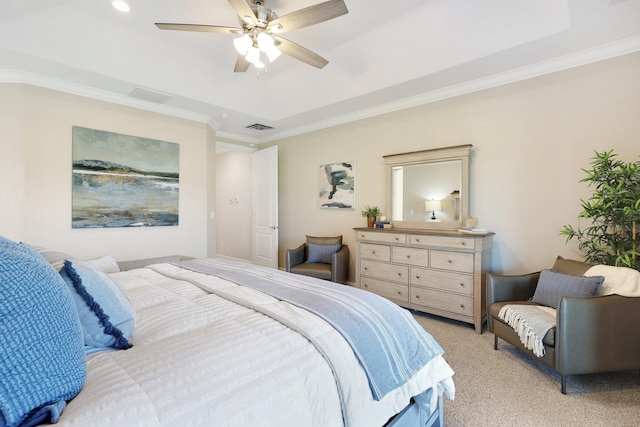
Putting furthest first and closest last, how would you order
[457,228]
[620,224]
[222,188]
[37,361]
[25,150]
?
[222,188] → [457,228] → [25,150] → [620,224] → [37,361]

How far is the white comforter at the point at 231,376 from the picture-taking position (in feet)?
2.55

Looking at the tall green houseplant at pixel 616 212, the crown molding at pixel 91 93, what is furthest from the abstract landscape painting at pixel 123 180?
the tall green houseplant at pixel 616 212

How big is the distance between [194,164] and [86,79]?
5.06 ft

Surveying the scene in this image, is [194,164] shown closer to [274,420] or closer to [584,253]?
[274,420]

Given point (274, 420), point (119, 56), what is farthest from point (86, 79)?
point (274, 420)

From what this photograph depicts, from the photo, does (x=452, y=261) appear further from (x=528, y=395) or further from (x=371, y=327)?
(x=371, y=327)

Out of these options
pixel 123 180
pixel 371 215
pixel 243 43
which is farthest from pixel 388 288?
pixel 123 180

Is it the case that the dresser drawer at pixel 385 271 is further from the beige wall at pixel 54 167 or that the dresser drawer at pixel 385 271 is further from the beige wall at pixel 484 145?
the beige wall at pixel 54 167

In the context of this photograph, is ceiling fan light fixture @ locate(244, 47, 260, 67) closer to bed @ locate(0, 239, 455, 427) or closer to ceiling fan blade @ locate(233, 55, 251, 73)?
ceiling fan blade @ locate(233, 55, 251, 73)

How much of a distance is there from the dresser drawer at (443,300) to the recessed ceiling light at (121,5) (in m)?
3.99

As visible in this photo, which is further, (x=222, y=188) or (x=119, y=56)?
(x=222, y=188)

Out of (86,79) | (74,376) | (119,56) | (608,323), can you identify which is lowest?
(608,323)

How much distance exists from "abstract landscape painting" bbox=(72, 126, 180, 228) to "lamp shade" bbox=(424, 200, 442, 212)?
3.42m

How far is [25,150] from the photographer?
3.08 metres
